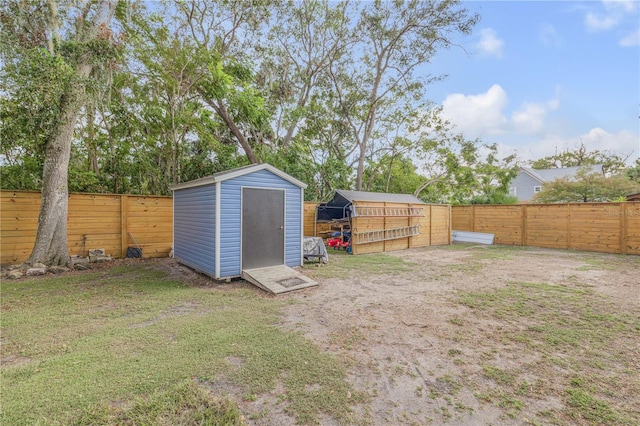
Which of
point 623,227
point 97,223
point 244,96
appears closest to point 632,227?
point 623,227

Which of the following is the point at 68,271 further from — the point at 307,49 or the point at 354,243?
the point at 307,49

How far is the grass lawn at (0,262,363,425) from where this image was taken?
1735 mm

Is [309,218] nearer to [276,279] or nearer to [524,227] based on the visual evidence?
[276,279]

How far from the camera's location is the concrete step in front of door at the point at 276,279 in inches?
180

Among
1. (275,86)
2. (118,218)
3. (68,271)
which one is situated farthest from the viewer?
(275,86)

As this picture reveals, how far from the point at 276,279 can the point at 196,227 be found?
2.09 metres

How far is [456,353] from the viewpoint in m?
2.57

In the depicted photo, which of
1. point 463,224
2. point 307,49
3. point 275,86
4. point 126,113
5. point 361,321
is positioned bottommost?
point 361,321

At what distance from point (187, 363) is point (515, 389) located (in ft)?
8.46

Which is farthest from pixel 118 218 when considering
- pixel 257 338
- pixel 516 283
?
pixel 516 283

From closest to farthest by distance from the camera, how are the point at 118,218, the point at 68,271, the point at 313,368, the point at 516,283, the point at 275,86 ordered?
the point at 313,368, the point at 516,283, the point at 68,271, the point at 118,218, the point at 275,86

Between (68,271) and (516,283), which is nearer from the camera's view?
(516,283)

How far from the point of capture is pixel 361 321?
3.32 m

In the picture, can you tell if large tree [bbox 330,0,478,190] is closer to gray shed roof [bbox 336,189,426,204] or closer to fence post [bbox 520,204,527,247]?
gray shed roof [bbox 336,189,426,204]
